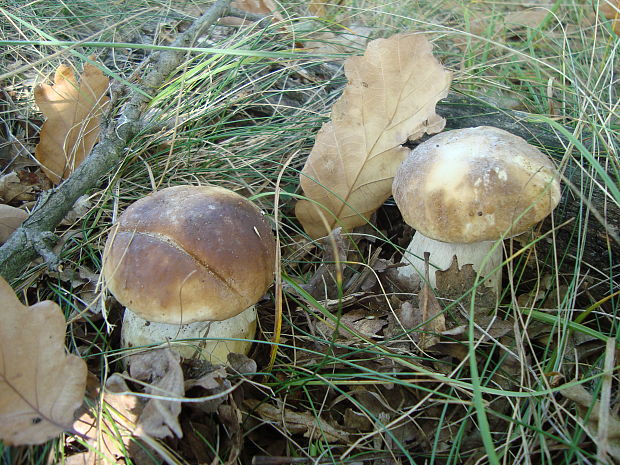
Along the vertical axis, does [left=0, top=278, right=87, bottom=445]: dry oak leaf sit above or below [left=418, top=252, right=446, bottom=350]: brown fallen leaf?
above

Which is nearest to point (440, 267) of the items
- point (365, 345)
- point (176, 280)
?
point (365, 345)

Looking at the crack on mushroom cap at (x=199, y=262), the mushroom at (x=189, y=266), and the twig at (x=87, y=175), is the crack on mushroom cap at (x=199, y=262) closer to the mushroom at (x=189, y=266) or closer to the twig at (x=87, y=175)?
the mushroom at (x=189, y=266)

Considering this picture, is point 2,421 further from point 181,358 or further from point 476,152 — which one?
point 476,152

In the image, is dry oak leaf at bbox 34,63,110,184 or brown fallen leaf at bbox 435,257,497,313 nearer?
brown fallen leaf at bbox 435,257,497,313

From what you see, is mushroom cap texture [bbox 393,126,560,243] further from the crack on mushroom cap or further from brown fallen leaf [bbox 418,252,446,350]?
the crack on mushroom cap

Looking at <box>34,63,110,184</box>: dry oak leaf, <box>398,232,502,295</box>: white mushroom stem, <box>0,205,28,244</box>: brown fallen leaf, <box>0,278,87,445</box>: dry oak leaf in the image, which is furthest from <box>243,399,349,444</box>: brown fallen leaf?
<box>34,63,110,184</box>: dry oak leaf

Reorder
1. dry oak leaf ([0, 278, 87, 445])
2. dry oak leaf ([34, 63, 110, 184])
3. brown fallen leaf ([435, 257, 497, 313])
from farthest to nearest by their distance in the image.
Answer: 1. dry oak leaf ([34, 63, 110, 184])
2. brown fallen leaf ([435, 257, 497, 313])
3. dry oak leaf ([0, 278, 87, 445])

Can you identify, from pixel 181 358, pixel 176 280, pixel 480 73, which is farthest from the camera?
pixel 480 73
